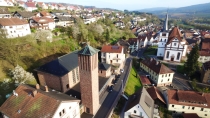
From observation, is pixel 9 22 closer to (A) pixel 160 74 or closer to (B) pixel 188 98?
(A) pixel 160 74

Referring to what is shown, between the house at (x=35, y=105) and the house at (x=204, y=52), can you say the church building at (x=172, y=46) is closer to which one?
the house at (x=204, y=52)

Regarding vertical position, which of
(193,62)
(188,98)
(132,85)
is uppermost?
(193,62)

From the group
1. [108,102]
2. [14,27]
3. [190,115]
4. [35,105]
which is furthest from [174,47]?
[14,27]

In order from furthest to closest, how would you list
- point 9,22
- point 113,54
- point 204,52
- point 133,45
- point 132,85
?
1. point 133,45
2. point 204,52
3. point 113,54
4. point 132,85
5. point 9,22

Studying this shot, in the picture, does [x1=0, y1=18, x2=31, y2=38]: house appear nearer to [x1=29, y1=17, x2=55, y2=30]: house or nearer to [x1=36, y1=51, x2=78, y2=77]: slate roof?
[x1=29, y1=17, x2=55, y2=30]: house

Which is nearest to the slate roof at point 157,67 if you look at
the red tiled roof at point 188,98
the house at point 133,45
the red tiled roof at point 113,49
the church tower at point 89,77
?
the red tiled roof at point 188,98

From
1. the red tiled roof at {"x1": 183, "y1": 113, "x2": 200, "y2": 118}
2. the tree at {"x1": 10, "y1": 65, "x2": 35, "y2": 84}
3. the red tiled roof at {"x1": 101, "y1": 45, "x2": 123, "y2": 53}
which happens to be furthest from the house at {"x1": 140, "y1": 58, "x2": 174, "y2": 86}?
the tree at {"x1": 10, "y1": 65, "x2": 35, "y2": 84}
